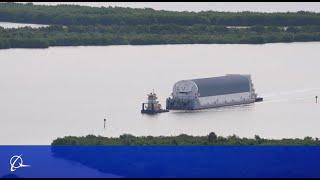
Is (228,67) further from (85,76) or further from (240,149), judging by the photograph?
(240,149)

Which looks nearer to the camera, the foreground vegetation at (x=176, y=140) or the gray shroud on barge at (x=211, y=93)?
the foreground vegetation at (x=176, y=140)

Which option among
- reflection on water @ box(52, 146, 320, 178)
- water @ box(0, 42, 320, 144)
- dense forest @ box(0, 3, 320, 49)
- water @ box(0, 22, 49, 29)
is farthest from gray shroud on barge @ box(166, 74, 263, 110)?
water @ box(0, 22, 49, 29)

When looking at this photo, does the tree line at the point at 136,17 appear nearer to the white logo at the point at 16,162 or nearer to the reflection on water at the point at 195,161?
the reflection on water at the point at 195,161

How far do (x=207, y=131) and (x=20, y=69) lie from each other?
9.28 ft

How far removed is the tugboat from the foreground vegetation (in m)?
1.93

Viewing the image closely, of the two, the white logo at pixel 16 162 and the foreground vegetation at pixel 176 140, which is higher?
the foreground vegetation at pixel 176 140

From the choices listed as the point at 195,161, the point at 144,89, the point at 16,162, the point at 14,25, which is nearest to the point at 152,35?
the point at 14,25

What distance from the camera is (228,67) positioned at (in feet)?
54.5

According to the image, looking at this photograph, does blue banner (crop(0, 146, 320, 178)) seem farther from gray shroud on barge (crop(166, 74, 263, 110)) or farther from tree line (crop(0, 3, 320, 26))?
tree line (crop(0, 3, 320, 26))

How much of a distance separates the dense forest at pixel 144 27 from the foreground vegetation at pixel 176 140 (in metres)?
5.58

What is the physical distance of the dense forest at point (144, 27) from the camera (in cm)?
1845

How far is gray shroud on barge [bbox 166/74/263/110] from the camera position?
1451 cm

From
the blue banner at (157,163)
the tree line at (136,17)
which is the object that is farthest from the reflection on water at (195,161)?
the tree line at (136,17)

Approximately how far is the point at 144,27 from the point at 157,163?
8966mm
